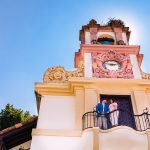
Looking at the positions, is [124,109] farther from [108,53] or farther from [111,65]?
[108,53]

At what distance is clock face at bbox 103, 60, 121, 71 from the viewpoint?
632 inches

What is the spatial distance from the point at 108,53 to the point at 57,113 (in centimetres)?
468

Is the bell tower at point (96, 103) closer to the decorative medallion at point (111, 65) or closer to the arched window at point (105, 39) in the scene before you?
the decorative medallion at point (111, 65)

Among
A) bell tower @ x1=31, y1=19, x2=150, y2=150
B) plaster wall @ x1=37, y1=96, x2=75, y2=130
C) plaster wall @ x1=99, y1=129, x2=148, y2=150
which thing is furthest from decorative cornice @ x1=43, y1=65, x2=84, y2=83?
plaster wall @ x1=99, y1=129, x2=148, y2=150

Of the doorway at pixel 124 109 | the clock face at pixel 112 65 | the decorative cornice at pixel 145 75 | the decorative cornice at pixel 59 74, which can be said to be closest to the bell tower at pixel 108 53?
the clock face at pixel 112 65

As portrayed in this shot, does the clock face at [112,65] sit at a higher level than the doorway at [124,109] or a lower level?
higher

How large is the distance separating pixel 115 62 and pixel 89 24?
175 inches

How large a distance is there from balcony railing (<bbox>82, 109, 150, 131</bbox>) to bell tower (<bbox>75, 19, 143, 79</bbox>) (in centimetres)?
266

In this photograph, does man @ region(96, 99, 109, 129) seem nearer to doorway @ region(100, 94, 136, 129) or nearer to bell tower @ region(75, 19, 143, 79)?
doorway @ region(100, 94, 136, 129)

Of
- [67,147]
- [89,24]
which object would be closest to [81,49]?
[89,24]

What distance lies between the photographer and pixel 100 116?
12.7 metres

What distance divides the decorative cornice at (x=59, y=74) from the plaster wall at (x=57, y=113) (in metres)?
1.09

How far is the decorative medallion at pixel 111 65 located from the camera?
1556 cm

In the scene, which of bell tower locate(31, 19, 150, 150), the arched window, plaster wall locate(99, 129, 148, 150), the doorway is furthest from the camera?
the arched window
